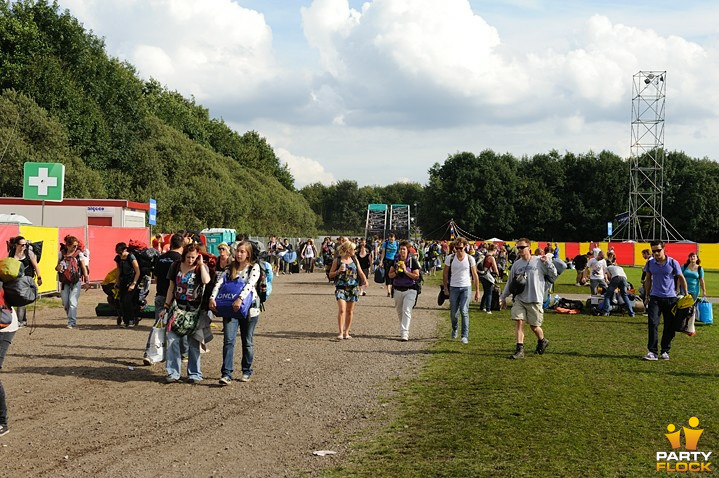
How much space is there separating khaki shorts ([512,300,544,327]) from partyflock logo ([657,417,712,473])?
4117 mm

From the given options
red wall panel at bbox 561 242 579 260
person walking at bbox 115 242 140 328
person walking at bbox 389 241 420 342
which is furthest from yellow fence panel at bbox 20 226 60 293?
red wall panel at bbox 561 242 579 260

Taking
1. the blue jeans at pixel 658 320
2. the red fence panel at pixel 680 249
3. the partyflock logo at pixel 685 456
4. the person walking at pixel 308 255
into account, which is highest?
the red fence panel at pixel 680 249

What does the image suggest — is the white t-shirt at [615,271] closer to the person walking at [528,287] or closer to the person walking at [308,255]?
the person walking at [528,287]

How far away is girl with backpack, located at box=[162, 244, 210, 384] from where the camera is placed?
28.6ft

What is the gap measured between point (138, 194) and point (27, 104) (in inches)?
429

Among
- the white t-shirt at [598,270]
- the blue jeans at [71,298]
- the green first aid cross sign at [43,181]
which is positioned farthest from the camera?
the white t-shirt at [598,270]

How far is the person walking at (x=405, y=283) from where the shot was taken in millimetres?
12461

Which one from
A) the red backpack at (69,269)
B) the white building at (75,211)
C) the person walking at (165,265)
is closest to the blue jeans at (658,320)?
the person walking at (165,265)

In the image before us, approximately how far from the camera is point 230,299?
8562 mm

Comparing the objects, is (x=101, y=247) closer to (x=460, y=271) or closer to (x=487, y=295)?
(x=487, y=295)

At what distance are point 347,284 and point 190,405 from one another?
5098 mm

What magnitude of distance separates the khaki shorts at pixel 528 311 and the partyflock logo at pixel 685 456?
412 cm

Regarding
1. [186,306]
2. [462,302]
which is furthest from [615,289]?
[186,306]

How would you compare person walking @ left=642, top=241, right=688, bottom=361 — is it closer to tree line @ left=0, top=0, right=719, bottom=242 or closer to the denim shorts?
the denim shorts
